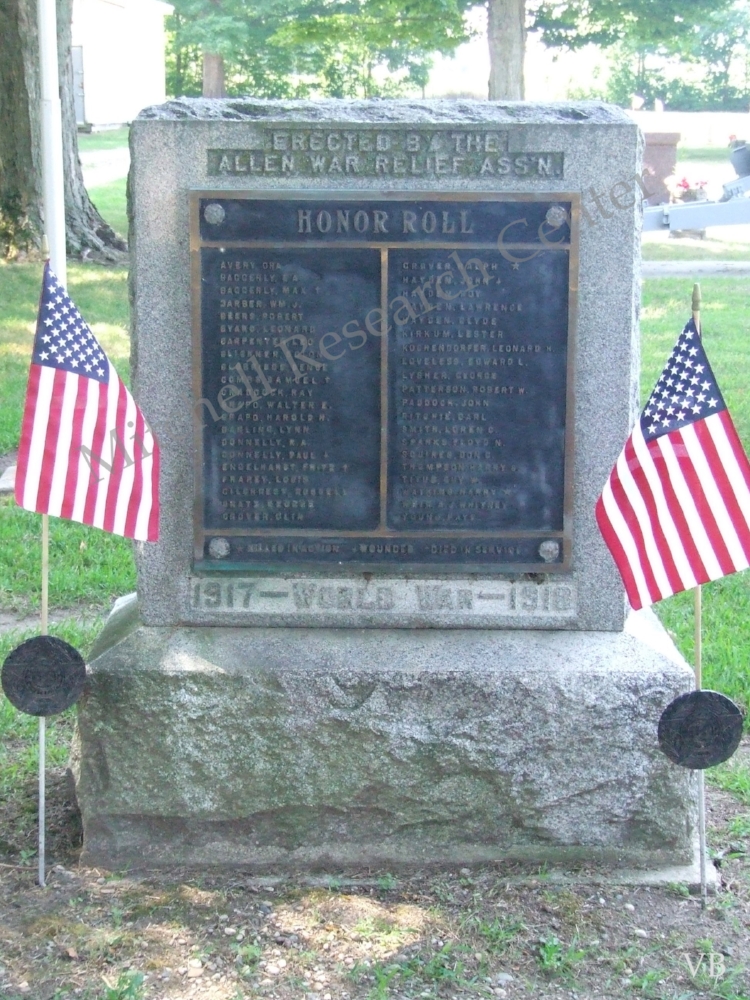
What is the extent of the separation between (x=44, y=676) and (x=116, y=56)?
44.1 m

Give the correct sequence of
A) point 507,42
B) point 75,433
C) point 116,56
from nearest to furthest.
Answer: point 75,433 < point 507,42 < point 116,56

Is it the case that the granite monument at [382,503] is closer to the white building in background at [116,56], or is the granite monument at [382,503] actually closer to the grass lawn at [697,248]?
the grass lawn at [697,248]

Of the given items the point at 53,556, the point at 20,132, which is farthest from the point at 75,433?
the point at 20,132

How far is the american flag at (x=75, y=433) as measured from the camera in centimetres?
368

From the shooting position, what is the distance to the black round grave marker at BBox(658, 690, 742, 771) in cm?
372

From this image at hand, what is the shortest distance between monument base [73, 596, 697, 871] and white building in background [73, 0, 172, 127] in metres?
40.9

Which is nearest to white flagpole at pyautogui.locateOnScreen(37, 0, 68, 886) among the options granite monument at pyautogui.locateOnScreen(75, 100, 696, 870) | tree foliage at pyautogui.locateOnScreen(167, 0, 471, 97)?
granite monument at pyautogui.locateOnScreen(75, 100, 696, 870)

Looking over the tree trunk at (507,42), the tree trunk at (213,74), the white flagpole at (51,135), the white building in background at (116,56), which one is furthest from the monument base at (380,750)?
the white building in background at (116,56)

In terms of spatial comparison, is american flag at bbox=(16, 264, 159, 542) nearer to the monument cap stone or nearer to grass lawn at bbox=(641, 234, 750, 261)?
the monument cap stone

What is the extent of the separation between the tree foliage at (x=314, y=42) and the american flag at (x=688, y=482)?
1887 centimetres

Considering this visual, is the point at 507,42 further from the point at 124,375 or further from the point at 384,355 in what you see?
the point at 384,355

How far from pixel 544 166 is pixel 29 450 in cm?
176

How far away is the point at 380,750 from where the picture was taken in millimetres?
3965

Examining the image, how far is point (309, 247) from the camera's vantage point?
392 cm
